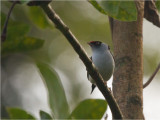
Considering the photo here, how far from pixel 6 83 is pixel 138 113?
6760mm

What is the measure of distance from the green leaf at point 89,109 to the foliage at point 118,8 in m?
0.34

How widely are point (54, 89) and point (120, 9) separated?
386 millimetres

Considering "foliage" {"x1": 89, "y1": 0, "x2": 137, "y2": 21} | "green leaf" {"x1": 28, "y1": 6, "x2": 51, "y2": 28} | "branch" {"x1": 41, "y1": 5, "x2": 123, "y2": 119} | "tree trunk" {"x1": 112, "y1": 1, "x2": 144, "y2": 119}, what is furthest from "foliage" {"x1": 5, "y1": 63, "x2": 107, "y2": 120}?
"tree trunk" {"x1": 112, "y1": 1, "x2": 144, "y2": 119}

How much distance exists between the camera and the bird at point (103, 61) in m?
3.07

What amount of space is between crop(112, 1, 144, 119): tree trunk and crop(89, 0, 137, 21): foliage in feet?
3.28

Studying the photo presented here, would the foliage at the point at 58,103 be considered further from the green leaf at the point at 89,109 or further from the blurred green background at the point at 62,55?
the blurred green background at the point at 62,55

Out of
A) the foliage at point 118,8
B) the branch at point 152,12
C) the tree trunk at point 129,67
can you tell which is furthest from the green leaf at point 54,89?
the branch at point 152,12

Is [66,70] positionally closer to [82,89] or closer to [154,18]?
[82,89]

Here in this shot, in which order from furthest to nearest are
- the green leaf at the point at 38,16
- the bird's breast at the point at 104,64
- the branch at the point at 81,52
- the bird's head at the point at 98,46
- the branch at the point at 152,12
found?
the bird's head at the point at 98,46 → the bird's breast at the point at 104,64 → the branch at the point at 152,12 → the green leaf at the point at 38,16 → the branch at the point at 81,52

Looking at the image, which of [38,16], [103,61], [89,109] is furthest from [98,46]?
[89,109]

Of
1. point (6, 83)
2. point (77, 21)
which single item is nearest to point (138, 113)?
point (77, 21)

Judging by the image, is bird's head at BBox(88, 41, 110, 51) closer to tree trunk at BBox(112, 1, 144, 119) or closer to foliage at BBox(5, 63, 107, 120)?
tree trunk at BBox(112, 1, 144, 119)

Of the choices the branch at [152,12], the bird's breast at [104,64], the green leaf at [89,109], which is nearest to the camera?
the green leaf at [89,109]

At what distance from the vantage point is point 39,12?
201 cm
